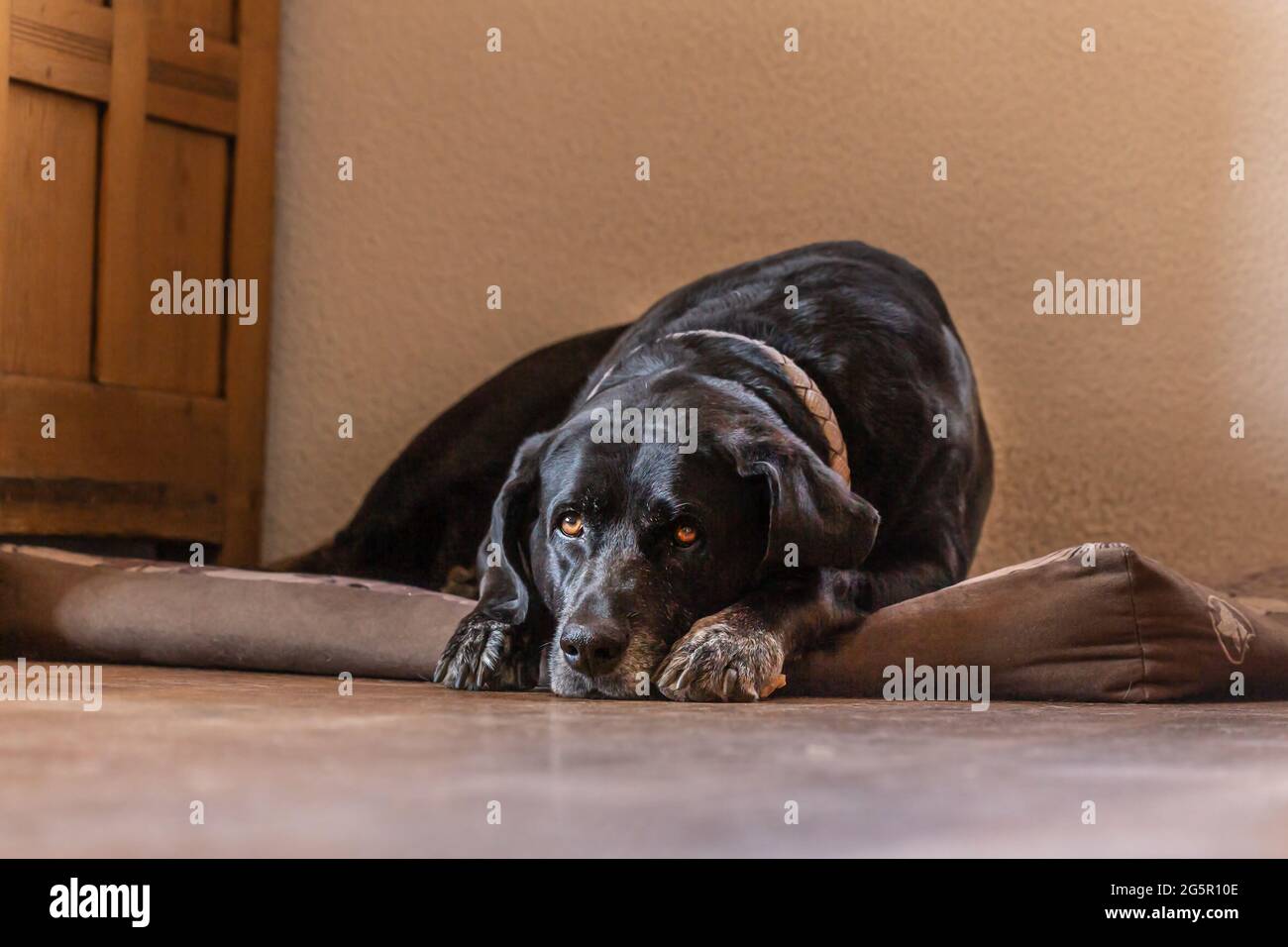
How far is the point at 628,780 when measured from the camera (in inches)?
43.4

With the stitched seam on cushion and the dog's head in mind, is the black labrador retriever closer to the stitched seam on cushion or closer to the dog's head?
the dog's head

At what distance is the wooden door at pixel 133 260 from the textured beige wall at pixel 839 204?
0.16m

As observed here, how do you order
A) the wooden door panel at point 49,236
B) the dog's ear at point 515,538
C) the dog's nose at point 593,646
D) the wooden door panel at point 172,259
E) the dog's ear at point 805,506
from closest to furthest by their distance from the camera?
the dog's nose at point 593,646
the dog's ear at point 805,506
the dog's ear at point 515,538
the wooden door panel at point 49,236
the wooden door panel at point 172,259

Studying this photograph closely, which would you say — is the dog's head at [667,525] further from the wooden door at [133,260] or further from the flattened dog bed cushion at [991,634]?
the wooden door at [133,260]

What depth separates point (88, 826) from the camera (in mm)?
882

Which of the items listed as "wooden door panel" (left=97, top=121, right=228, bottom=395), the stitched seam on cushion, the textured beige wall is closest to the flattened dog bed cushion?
the stitched seam on cushion

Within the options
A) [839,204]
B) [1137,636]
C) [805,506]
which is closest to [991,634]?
[1137,636]

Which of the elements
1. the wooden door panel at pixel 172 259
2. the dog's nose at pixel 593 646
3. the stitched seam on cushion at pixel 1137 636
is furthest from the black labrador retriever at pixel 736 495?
the wooden door panel at pixel 172 259

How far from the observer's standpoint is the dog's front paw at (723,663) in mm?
1813

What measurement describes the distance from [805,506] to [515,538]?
0.44 metres

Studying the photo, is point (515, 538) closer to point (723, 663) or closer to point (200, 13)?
point (723, 663)

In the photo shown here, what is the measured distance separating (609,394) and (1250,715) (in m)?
1.01
